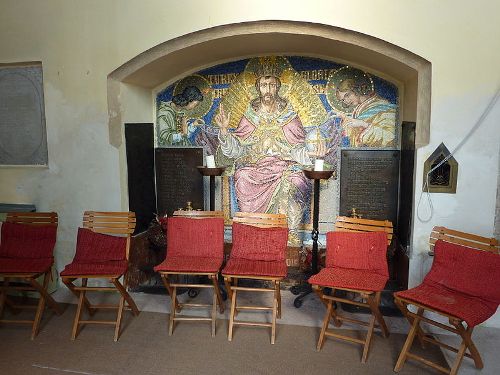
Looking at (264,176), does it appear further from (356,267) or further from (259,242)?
(356,267)

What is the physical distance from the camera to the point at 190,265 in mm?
3475

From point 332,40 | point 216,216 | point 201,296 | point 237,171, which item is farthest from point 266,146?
point 201,296

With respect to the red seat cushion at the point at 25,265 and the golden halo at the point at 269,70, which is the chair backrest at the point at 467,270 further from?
the red seat cushion at the point at 25,265

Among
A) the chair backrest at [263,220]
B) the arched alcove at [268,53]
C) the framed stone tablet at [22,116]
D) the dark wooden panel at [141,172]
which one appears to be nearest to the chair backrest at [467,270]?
the arched alcove at [268,53]

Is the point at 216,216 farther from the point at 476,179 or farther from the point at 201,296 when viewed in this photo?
the point at 476,179

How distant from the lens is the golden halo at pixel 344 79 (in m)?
4.32

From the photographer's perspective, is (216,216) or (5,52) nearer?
(216,216)

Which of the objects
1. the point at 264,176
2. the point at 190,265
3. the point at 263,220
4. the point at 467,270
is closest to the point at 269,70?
the point at 264,176

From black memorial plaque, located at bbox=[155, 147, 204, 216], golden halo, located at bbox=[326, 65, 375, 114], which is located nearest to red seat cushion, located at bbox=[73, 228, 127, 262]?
black memorial plaque, located at bbox=[155, 147, 204, 216]

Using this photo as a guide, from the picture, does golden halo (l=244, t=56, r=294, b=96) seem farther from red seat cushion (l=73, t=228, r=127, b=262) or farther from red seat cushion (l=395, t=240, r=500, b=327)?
red seat cushion (l=395, t=240, r=500, b=327)

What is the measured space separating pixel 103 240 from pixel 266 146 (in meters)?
1.93

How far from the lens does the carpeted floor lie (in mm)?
3051

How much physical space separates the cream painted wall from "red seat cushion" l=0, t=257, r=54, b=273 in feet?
2.30

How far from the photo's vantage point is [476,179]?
138 inches
